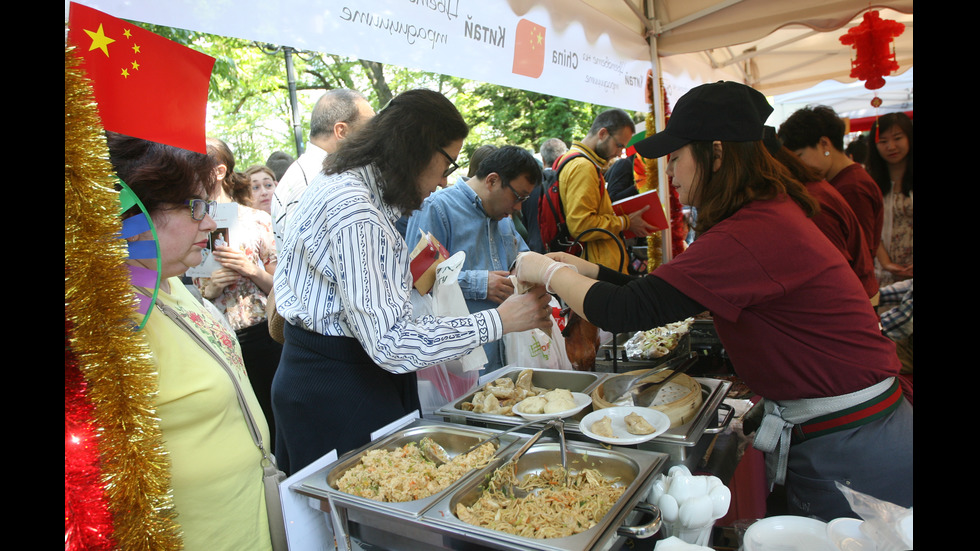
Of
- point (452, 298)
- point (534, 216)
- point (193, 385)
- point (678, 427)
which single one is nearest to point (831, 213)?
point (678, 427)

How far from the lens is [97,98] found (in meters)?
1.10

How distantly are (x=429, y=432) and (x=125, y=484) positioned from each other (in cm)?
104

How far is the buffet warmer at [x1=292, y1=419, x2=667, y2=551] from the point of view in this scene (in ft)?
4.17

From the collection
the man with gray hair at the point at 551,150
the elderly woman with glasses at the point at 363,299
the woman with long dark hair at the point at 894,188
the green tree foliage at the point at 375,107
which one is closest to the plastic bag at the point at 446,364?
the elderly woman with glasses at the point at 363,299

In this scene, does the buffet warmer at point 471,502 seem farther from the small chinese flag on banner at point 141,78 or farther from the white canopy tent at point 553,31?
the white canopy tent at point 553,31

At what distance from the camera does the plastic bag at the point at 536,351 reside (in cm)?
279

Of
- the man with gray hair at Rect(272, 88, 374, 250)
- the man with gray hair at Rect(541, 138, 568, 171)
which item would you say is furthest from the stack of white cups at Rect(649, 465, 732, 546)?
the man with gray hair at Rect(541, 138, 568, 171)

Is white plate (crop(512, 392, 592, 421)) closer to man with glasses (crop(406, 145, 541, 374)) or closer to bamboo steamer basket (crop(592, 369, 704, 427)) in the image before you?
bamboo steamer basket (crop(592, 369, 704, 427))

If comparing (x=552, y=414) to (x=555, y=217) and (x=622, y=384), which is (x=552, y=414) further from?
(x=555, y=217)

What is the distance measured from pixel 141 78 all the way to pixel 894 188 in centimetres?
541

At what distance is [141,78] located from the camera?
1.16 m

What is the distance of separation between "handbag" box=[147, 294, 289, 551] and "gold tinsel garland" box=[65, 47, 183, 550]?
381 millimetres

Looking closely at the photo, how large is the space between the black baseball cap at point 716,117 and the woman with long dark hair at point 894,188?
3.65 metres
